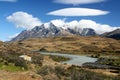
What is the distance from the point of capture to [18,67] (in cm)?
4831

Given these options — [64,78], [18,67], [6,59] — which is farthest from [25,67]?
[64,78]

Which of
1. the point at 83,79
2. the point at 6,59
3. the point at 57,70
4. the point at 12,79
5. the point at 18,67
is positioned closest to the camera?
the point at 12,79

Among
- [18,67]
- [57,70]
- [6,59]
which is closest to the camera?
[57,70]

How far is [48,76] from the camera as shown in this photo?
36562 mm

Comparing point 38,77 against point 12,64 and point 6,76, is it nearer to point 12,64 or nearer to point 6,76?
point 6,76

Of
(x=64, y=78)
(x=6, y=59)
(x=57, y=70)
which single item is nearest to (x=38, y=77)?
(x=64, y=78)

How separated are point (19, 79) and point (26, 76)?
1.39m

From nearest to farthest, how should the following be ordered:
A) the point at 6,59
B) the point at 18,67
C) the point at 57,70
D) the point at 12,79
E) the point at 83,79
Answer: the point at 12,79 → the point at 83,79 → the point at 57,70 → the point at 18,67 → the point at 6,59

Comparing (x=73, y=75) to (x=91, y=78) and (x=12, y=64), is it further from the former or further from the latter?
(x=12, y=64)

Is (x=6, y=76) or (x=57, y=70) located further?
(x=57, y=70)

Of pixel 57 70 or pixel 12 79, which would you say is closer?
pixel 12 79

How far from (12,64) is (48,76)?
14.8 metres

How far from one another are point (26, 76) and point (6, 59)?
16955mm

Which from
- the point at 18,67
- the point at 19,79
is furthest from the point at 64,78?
the point at 18,67
